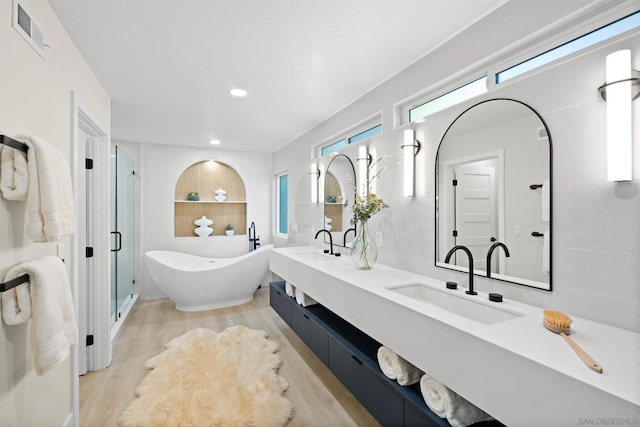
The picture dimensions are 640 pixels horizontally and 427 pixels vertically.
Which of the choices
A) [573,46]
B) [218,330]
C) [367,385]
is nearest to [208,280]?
[218,330]

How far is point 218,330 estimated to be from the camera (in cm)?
349

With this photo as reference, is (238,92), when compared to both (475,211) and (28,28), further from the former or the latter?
(475,211)

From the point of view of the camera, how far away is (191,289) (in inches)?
158

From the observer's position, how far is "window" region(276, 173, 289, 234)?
17.5ft

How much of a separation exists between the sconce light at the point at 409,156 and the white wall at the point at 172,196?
12.1 ft

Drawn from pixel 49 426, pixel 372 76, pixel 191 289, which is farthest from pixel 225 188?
pixel 49 426

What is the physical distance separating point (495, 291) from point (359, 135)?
1.86 meters

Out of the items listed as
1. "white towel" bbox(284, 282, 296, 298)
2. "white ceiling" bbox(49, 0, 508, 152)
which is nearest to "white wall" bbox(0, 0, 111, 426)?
A: "white ceiling" bbox(49, 0, 508, 152)

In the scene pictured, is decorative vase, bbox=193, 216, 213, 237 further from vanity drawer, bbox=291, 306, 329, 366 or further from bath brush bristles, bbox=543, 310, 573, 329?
bath brush bristles, bbox=543, 310, 573, 329

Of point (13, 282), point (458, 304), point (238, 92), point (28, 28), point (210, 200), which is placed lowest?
point (458, 304)

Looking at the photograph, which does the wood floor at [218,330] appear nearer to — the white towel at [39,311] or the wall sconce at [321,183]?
the white towel at [39,311]

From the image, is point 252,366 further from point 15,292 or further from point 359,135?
point 359,135

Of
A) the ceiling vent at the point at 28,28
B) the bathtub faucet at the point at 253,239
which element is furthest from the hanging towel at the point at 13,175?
the bathtub faucet at the point at 253,239

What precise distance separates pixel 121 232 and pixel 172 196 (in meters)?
1.25
